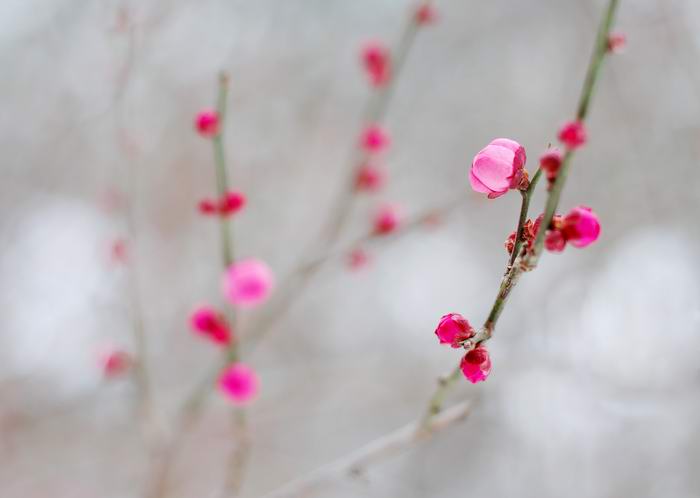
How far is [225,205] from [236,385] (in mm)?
519

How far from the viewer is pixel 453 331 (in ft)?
3.42

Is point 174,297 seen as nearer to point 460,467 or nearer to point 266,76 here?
point 266,76

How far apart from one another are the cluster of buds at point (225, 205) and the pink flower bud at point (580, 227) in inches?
27.8

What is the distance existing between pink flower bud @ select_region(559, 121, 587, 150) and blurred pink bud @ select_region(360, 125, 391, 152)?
1216 millimetres

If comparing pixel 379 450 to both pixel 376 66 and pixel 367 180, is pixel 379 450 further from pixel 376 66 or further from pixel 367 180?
pixel 376 66

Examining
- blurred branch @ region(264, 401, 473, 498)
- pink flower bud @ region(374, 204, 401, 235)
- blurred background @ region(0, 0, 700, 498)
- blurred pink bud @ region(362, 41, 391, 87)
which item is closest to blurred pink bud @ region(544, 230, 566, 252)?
blurred branch @ region(264, 401, 473, 498)

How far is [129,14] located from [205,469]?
3639mm

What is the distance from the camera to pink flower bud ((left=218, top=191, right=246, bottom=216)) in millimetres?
1387

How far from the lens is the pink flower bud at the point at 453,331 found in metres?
1.04

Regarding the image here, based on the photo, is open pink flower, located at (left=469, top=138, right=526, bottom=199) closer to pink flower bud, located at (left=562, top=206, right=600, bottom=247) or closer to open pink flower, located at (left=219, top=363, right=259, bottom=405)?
pink flower bud, located at (left=562, top=206, right=600, bottom=247)

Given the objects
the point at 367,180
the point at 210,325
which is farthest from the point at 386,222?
the point at 210,325

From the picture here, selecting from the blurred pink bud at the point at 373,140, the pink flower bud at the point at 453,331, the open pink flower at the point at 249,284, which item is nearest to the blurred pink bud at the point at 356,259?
the blurred pink bud at the point at 373,140

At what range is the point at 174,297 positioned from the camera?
4.73m

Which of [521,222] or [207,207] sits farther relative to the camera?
[207,207]
